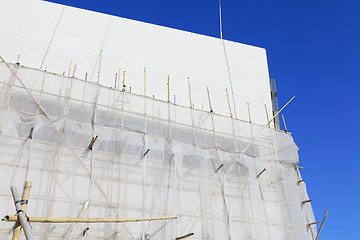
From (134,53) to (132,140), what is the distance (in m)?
2.86

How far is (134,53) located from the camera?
8.59 metres

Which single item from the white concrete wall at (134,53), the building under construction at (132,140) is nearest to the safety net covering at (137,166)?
the building under construction at (132,140)

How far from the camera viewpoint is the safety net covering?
217 inches

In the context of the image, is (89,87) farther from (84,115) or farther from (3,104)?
(3,104)

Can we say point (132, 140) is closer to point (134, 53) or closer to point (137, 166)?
point (137, 166)

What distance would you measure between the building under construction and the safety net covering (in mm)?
19

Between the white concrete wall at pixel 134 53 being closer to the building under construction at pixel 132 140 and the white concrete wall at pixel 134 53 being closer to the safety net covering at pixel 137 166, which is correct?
the building under construction at pixel 132 140

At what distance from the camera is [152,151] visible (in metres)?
6.54

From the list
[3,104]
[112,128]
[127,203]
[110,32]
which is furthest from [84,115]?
[110,32]

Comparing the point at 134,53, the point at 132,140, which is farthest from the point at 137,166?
the point at 134,53

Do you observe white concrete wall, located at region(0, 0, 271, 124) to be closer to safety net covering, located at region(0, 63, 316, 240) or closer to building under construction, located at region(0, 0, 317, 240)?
building under construction, located at region(0, 0, 317, 240)

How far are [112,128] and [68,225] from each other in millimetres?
1783

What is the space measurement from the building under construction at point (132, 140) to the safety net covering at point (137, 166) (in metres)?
0.02

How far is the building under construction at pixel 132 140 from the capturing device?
556 cm
